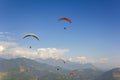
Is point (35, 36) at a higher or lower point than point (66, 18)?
lower

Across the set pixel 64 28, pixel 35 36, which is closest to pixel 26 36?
pixel 35 36

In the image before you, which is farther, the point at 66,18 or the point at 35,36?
the point at 66,18

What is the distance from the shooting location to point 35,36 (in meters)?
56.4

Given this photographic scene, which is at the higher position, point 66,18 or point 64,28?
point 66,18

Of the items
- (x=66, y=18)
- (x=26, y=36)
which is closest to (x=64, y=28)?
(x=66, y=18)

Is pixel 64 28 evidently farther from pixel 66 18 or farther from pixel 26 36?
pixel 26 36

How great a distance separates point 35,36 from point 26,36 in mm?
4097

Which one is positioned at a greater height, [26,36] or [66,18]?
[66,18]

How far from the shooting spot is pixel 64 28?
56.1 m

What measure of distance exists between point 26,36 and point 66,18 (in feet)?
47.1

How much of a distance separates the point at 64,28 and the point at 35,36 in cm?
896

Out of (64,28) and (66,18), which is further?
(66,18)

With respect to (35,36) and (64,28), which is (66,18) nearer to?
(64,28)
